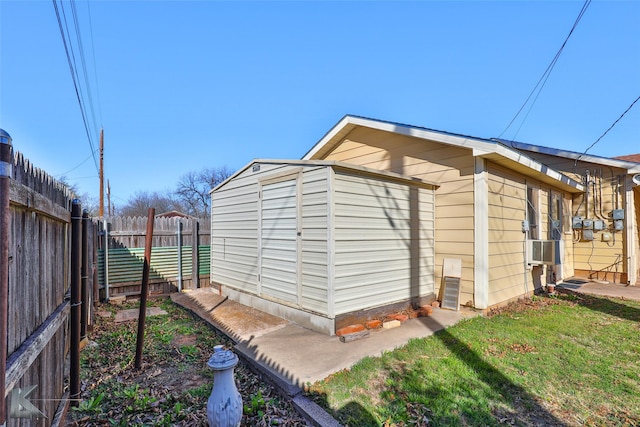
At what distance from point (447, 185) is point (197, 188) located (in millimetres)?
34182

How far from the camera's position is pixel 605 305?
6328 mm

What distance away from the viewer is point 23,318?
1722 millimetres

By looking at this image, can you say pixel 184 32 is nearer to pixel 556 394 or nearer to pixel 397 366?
pixel 397 366

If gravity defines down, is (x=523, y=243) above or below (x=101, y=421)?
above

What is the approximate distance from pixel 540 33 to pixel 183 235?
10.3 metres

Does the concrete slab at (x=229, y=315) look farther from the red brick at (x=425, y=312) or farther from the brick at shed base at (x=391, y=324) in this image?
the red brick at (x=425, y=312)

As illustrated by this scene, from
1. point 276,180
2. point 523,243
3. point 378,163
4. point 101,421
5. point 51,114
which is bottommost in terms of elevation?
point 101,421

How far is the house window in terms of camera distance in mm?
7277

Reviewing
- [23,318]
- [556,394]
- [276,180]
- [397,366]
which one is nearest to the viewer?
[23,318]

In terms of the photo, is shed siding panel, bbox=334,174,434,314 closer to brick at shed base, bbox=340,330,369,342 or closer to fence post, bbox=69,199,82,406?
brick at shed base, bbox=340,330,369,342

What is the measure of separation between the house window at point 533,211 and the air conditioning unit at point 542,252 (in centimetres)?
42

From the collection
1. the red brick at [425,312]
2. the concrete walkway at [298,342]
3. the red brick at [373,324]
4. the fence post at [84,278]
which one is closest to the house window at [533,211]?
the concrete walkway at [298,342]

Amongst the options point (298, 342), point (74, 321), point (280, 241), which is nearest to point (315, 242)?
point (280, 241)

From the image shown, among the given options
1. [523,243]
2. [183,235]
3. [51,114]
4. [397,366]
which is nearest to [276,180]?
[397,366]
